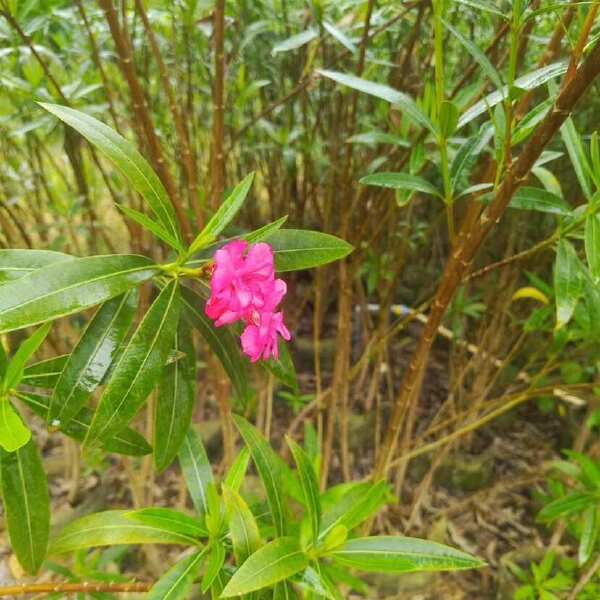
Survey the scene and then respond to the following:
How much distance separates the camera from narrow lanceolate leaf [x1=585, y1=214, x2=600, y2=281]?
2.57ft

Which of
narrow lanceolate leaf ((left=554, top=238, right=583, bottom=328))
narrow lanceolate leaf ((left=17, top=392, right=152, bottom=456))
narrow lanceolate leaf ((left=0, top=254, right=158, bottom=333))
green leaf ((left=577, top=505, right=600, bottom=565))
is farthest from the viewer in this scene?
green leaf ((left=577, top=505, right=600, bottom=565))

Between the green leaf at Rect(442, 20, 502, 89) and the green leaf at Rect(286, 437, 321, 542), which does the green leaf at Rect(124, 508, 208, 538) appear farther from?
the green leaf at Rect(442, 20, 502, 89)

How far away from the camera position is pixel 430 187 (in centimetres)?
87

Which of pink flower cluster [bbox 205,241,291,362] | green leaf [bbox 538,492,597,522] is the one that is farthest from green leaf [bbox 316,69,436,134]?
green leaf [bbox 538,492,597,522]

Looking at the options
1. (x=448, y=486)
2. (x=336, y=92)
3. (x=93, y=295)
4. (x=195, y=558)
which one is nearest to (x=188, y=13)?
(x=336, y=92)

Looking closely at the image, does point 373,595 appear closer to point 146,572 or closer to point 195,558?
point 146,572

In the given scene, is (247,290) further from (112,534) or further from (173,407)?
(112,534)

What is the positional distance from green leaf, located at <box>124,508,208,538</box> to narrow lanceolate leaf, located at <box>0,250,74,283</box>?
371 mm

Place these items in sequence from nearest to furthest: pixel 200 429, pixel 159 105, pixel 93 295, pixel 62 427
Answer: pixel 93 295 → pixel 62 427 → pixel 159 105 → pixel 200 429

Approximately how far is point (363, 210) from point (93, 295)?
40.0 inches

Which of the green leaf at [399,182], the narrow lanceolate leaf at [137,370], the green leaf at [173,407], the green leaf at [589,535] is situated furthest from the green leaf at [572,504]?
the narrow lanceolate leaf at [137,370]

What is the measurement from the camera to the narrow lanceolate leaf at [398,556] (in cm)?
76

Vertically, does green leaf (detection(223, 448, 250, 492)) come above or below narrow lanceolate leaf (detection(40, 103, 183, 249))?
below

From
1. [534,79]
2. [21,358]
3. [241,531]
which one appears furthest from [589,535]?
[21,358]
